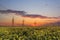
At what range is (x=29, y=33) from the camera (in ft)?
9.02

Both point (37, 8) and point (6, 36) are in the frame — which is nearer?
point (6, 36)

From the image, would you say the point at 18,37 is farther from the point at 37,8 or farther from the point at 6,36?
the point at 37,8

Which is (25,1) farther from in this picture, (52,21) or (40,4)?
(52,21)

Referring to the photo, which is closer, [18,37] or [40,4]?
[18,37]

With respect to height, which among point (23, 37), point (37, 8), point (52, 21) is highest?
point (37, 8)

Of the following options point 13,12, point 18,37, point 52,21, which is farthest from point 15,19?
point 52,21

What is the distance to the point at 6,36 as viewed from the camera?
264cm

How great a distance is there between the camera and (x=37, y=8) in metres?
2.87

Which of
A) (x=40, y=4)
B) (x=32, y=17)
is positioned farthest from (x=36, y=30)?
(x=40, y=4)

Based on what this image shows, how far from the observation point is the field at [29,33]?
2.66 m

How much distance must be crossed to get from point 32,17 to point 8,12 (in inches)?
14.1

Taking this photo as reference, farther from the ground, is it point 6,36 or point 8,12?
point 8,12

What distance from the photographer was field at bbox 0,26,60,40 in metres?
2.66

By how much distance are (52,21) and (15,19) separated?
567 millimetres
